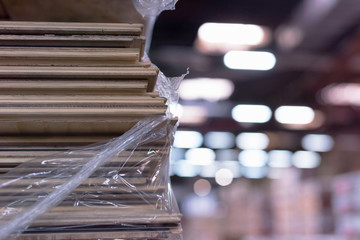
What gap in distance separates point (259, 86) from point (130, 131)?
913 cm

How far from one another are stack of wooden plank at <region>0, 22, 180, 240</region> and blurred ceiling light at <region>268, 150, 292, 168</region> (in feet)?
49.8

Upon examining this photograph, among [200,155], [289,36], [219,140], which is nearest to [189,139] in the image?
[219,140]

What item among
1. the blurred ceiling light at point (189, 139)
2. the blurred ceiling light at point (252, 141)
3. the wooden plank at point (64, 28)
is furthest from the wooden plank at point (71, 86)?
the blurred ceiling light at point (252, 141)

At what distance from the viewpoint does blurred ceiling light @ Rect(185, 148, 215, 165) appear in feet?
54.3

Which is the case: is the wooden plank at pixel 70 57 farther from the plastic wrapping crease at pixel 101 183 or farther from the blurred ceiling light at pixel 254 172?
the blurred ceiling light at pixel 254 172

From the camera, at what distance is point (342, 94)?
948 centimetres

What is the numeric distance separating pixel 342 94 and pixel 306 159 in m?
8.85

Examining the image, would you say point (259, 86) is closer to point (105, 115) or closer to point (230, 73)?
point (230, 73)

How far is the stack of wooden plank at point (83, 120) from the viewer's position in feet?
3.59

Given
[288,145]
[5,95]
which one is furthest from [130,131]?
[288,145]

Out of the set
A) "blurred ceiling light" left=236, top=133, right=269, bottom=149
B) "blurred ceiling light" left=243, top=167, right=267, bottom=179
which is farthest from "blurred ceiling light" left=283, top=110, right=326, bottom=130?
"blurred ceiling light" left=243, top=167, right=267, bottom=179

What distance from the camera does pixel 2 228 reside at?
1.03 meters

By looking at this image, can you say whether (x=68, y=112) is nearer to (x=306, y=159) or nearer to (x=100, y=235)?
(x=100, y=235)

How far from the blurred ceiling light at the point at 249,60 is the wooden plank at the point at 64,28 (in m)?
6.26
